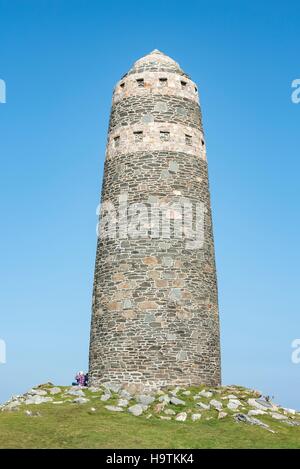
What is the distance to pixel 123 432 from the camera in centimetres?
1964

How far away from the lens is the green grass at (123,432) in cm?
1862

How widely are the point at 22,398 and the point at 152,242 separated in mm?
8859

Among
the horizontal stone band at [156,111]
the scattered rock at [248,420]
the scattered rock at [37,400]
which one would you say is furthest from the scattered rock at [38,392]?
the horizontal stone band at [156,111]

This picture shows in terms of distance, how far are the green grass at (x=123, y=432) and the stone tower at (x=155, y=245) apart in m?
4.43

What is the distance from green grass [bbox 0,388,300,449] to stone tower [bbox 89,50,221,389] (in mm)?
4432

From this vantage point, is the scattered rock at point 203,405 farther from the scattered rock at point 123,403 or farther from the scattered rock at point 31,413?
the scattered rock at point 31,413

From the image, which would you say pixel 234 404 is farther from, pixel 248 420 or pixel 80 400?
pixel 80 400

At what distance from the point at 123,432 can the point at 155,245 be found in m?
10.2

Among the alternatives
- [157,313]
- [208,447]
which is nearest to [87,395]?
[157,313]

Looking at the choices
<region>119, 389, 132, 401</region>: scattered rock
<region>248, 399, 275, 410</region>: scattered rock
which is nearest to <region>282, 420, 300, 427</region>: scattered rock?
<region>248, 399, 275, 410</region>: scattered rock

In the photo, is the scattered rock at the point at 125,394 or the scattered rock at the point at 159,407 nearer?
the scattered rock at the point at 159,407

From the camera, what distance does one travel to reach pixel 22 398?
2602 centimetres

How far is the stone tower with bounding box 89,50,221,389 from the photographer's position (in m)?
26.9
